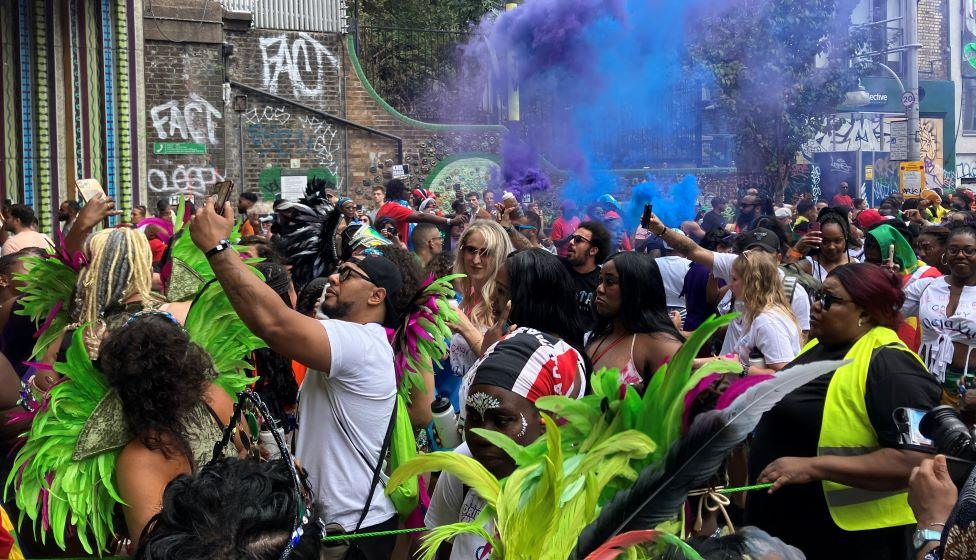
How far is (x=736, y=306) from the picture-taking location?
7.00 m

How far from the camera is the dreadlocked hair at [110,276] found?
432 cm

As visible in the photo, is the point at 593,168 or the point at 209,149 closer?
the point at 209,149

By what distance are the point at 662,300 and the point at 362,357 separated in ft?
5.75

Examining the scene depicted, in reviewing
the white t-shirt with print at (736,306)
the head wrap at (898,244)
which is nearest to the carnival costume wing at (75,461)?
the white t-shirt with print at (736,306)

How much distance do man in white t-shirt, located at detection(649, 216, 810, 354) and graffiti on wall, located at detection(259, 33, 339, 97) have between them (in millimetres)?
15848

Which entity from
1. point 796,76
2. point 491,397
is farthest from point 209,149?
point 491,397

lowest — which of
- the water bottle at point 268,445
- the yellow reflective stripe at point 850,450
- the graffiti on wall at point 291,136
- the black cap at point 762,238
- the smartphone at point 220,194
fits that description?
the water bottle at point 268,445

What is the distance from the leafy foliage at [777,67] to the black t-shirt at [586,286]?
1888 centimetres

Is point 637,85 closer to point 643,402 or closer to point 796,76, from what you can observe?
point 796,76

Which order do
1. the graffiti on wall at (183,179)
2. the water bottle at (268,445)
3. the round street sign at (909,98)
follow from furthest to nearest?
1. the round street sign at (909,98)
2. the graffiti on wall at (183,179)
3. the water bottle at (268,445)

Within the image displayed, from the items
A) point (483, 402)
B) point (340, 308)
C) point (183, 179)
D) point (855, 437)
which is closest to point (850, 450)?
point (855, 437)

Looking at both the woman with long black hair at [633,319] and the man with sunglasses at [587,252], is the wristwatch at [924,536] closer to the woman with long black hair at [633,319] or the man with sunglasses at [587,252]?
the woman with long black hair at [633,319]

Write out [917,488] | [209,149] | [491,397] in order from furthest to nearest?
[209,149]
[491,397]
[917,488]

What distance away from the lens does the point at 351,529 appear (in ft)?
12.6
